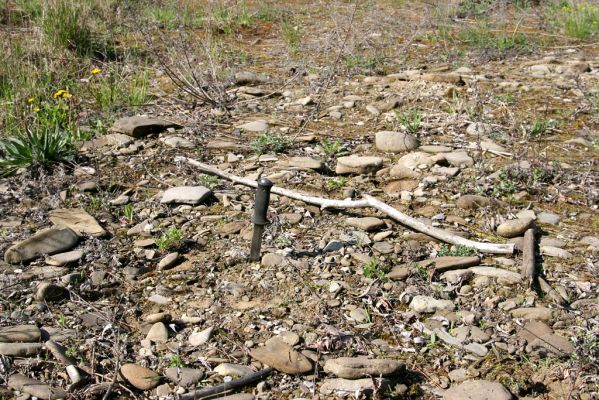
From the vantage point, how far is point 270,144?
514 centimetres

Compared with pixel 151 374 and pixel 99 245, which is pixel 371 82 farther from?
pixel 151 374

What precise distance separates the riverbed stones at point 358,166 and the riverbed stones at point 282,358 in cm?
189

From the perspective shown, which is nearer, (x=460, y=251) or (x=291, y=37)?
(x=460, y=251)

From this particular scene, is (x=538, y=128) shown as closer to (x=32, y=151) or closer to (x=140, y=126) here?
(x=140, y=126)

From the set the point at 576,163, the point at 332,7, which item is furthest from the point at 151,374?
the point at 332,7

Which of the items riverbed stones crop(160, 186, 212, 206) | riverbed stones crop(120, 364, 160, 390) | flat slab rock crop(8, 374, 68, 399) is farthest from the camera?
riverbed stones crop(160, 186, 212, 206)

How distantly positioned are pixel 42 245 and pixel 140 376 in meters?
1.26

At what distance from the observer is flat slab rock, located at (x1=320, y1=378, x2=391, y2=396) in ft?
9.32

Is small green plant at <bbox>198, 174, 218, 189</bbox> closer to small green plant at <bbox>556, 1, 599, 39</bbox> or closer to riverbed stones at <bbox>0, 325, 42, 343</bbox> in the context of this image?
riverbed stones at <bbox>0, 325, 42, 343</bbox>

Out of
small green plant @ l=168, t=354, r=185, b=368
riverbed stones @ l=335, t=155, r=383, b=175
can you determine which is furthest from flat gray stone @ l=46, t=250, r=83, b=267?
riverbed stones @ l=335, t=155, r=383, b=175

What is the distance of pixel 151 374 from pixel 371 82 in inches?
165

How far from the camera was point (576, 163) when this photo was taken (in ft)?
16.0

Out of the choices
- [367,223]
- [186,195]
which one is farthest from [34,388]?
[367,223]

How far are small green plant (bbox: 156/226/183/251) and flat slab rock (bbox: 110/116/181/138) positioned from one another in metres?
1.59
